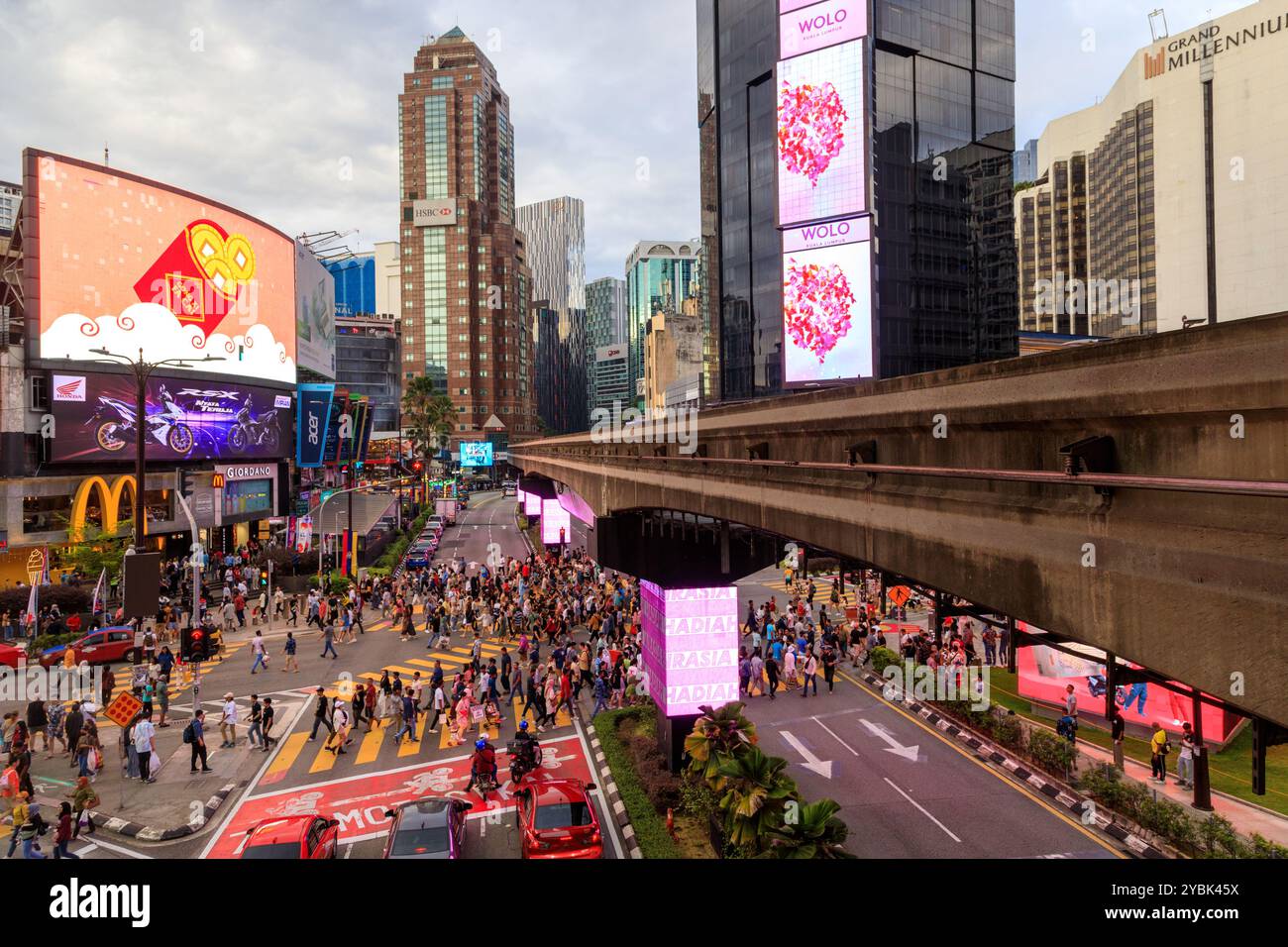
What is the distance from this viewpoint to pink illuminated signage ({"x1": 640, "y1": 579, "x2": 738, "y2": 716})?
63.5ft

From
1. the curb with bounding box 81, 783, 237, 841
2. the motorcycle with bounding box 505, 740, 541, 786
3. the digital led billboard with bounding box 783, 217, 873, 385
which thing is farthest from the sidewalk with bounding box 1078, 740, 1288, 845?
the digital led billboard with bounding box 783, 217, 873, 385

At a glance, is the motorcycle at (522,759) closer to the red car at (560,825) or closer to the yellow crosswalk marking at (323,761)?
the red car at (560,825)

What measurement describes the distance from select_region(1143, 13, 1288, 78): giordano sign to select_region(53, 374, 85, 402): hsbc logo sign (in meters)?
94.1

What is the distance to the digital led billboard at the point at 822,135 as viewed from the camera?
47938 mm

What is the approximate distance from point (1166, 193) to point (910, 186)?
191 ft

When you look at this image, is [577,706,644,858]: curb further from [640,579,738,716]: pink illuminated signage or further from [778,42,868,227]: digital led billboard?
[778,42,868,227]: digital led billboard

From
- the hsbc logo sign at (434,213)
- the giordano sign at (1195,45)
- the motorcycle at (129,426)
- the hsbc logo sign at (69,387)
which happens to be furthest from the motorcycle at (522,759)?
the hsbc logo sign at (434,213)

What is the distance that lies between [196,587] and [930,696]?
25326 millimetres

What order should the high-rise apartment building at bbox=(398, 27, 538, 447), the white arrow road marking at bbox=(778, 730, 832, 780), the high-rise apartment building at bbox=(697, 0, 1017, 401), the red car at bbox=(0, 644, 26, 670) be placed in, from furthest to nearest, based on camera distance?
the high-rise apartment building at bbox=(398, 27, 538, 447), the high-rise apartment building at bbox=(697, 0, 1017, 401), the red car at bbox=(0, 644, 26, 670), the white arrow road marking at bbox=(778, 730, 832, 780)

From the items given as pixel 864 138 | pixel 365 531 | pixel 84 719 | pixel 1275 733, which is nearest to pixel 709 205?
pixel 864 138

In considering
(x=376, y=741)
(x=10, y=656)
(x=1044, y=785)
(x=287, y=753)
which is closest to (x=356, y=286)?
(x=10, y=656)

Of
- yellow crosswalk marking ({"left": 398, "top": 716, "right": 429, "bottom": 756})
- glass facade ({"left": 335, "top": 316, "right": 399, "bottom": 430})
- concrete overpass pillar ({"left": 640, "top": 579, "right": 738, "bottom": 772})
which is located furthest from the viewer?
glass facade ({"left": 335, "top": 316, "right": 399, "bottom": 430})
